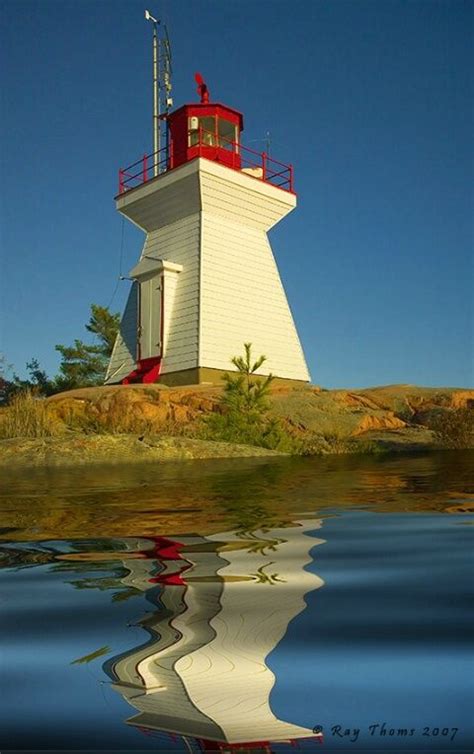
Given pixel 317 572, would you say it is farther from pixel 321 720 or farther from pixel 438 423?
pixel 438 423

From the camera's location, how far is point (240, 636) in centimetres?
121

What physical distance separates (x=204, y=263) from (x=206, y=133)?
4133mm

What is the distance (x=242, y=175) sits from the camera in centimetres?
1939

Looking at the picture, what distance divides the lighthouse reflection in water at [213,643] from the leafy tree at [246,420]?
409 inches

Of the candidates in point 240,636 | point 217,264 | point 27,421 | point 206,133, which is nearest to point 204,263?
point 217,264

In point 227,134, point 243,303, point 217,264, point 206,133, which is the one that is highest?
point 227,134

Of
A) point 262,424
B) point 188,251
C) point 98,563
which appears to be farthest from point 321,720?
point 188,251

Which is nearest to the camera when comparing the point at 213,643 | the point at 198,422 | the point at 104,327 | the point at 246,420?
the point at 213,643

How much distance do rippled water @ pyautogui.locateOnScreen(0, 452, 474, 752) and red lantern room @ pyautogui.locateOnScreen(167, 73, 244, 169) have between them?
59.4 ft

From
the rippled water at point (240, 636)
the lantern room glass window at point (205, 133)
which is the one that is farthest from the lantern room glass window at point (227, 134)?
the rippled water at point (240, 636)

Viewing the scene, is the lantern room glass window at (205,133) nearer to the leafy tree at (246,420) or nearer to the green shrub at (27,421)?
the leafy tree at (246,420)

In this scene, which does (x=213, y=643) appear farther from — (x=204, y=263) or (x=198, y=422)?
(x=204, y=263)

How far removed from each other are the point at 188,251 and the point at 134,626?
18.5 metres

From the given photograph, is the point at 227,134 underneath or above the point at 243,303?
above
